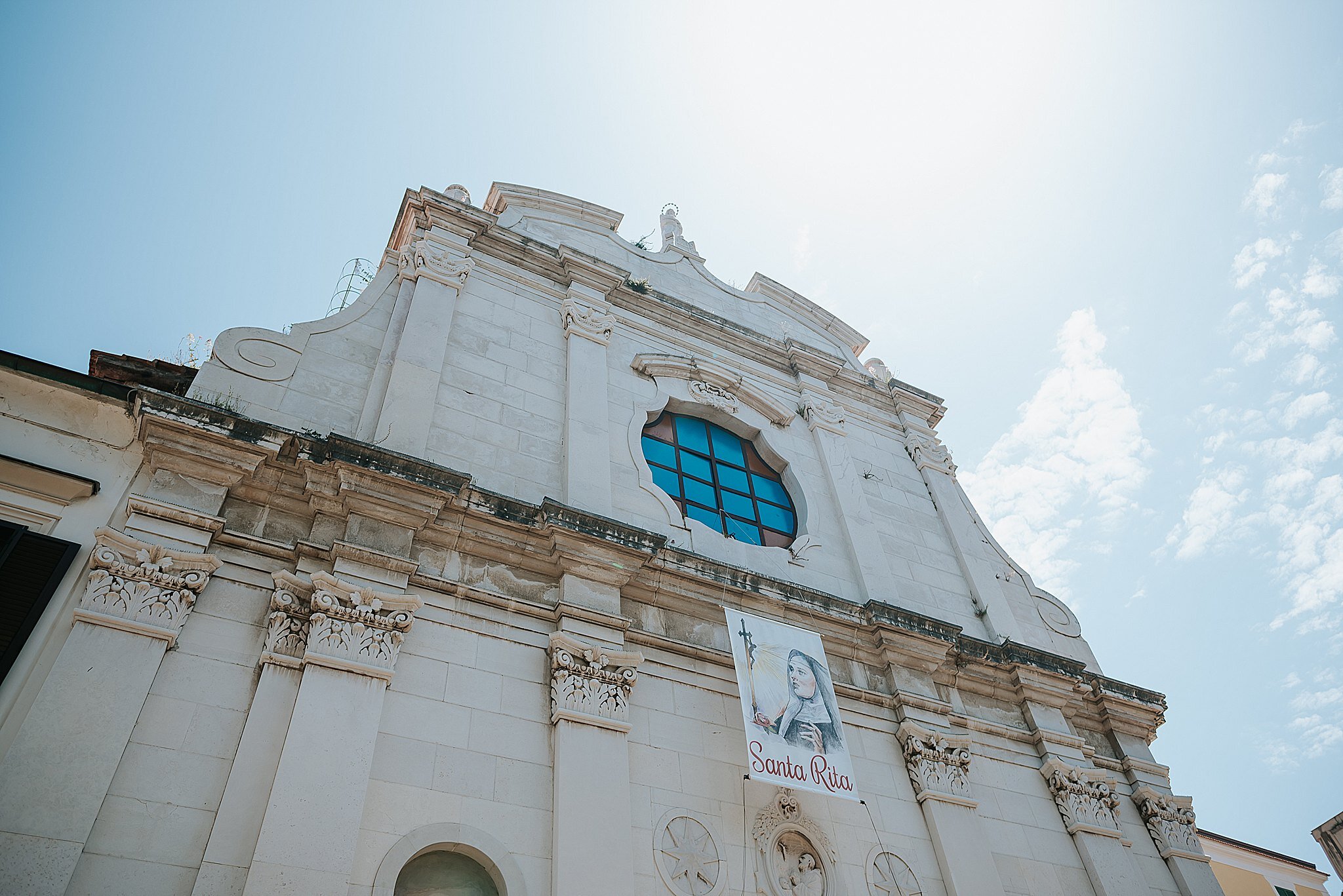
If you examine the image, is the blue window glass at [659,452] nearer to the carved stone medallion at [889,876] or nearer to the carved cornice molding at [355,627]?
the carved cornice molding at [355,627]

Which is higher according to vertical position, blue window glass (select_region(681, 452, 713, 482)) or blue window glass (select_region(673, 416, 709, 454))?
blue window glass (select_region(673, 416, 709, 454))

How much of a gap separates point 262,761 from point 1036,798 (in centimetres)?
829

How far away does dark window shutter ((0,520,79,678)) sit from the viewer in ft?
21.2

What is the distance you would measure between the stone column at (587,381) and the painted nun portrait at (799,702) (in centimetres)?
254

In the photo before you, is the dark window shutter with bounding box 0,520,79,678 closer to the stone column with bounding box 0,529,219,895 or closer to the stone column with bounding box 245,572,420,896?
the stone column with bounding box 0,529,219,895

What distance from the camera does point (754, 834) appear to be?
27.0 feet

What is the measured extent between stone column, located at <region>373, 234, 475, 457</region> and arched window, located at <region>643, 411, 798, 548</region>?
3010 millimetres

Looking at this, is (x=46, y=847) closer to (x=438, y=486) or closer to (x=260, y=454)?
(x=260, y=454)

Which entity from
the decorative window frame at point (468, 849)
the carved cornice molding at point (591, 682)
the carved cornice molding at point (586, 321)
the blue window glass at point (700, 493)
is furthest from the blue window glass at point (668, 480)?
the decorative window frame at point (468, 849)

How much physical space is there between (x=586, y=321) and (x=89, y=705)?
770cm

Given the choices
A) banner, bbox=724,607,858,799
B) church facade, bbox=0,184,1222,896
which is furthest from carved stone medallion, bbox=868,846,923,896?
banner, bbox=724,607,858,799

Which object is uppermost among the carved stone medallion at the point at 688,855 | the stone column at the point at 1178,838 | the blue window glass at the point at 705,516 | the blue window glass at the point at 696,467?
the blue window glass at the point at 696,467

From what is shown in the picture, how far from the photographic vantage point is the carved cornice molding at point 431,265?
453 inches

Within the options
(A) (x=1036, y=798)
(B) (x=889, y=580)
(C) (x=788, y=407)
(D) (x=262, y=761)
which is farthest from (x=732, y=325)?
(D) (x=262, y=761)
